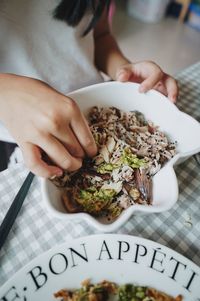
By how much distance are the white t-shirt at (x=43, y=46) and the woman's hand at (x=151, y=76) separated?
134 millimetres

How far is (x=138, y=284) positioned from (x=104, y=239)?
0.08 m

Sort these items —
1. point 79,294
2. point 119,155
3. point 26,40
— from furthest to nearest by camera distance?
point 26,40
point 119,155
point 79,294

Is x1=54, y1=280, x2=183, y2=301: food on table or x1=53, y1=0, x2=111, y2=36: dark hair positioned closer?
x1=54, y1=280, x2=183, y2=301: food on table

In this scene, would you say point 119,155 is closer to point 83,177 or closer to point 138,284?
point 83,177

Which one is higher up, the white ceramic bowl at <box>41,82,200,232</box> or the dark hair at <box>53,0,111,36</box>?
the dark hair at <box>53,0,111,36</box>

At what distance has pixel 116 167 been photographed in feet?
1.60

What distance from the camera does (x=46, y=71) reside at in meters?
0.66

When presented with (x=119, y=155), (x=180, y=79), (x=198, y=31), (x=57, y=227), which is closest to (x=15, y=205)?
(x=57, y=227)

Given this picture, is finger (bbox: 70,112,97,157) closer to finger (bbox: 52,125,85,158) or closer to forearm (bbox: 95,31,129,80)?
finger (bbox: 52,125,85,158)

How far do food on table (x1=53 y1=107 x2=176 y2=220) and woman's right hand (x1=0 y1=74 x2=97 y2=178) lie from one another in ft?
0.17

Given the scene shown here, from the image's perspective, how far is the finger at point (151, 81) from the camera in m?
0.55

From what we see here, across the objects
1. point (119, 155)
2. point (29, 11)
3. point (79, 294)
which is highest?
point (29, 11)

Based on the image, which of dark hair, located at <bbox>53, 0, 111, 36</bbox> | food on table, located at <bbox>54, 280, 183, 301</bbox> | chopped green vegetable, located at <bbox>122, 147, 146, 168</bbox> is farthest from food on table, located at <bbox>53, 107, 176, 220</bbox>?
dark hair, located at <bbox>53, 0, 111, 36</bbox>

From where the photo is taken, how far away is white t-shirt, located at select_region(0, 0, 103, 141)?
0.57m
